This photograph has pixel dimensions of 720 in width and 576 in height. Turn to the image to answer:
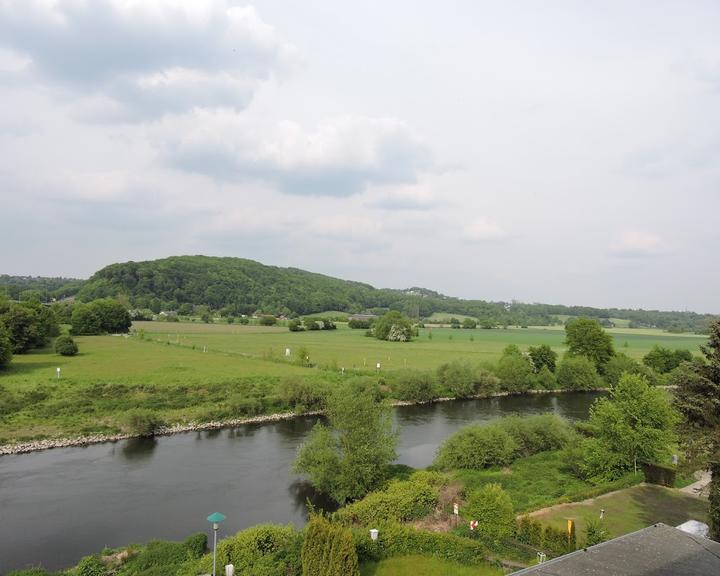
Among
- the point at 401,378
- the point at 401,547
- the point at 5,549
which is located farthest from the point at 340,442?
the point at 401,378

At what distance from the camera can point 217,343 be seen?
78125 millimetres

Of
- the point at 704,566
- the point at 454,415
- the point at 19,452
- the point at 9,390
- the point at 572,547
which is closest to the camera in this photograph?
the point at 704,566

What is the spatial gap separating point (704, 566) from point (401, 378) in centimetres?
→ 3935

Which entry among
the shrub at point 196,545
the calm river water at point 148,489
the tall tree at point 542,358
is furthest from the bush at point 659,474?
the tall tree at point 542,358

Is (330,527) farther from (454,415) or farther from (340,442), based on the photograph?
(454,415)

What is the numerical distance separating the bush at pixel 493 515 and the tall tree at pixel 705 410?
622 centimetres

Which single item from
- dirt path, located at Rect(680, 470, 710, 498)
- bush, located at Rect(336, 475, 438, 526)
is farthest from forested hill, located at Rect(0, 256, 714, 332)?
dirt path, located at Rect(680, 470, 710, 498)

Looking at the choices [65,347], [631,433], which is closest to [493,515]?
[631,433]

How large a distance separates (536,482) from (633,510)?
195 inches

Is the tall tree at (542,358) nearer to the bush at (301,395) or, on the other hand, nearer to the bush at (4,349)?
the bush at (301,395)

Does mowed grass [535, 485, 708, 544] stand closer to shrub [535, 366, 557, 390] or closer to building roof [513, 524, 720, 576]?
building roof [513, 524, 720, 576]

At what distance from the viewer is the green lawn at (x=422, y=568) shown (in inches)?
564

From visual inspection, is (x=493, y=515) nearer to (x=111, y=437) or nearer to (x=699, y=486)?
(x=699, y=486)

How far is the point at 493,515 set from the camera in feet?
54.6
